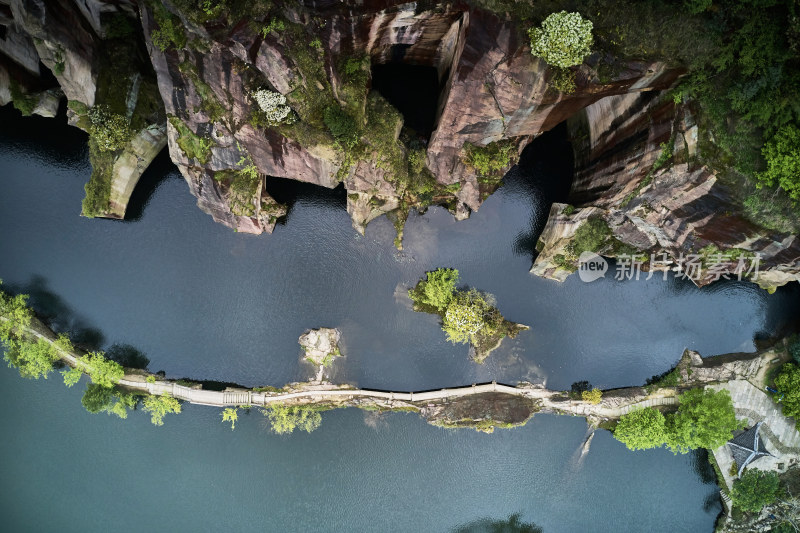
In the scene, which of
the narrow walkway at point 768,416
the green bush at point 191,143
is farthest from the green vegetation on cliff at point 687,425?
the green bush at point 191,143

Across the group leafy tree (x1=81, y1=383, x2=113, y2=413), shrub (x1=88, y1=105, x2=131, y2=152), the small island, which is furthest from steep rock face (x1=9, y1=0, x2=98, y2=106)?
the small island

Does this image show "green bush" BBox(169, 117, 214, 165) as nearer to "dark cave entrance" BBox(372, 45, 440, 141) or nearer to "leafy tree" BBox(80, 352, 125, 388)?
"dark cave entrance" BBox(372, 45, 440, 141)

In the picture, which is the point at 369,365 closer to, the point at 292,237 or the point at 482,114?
the point at 292,237

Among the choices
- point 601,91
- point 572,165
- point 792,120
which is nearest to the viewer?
point 792,120

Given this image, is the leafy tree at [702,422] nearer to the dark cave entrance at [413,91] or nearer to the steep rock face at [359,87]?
the steep rock face at [359,87]

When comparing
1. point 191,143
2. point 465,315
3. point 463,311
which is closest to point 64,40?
point 191,143

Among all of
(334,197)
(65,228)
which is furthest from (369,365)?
(65,228)
